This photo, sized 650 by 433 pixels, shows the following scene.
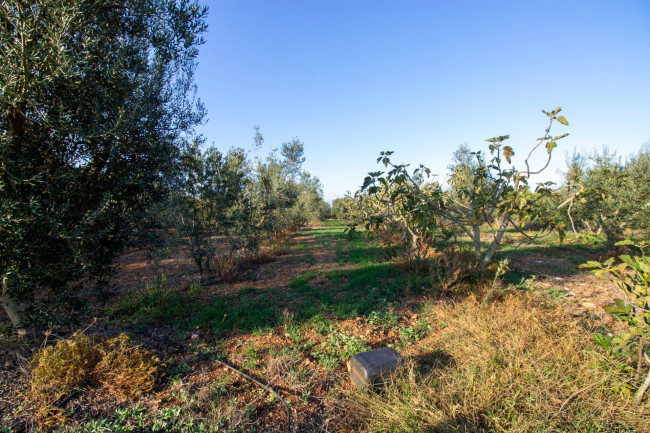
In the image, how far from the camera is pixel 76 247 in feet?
10.2

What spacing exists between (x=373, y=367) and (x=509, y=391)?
4.23 ft

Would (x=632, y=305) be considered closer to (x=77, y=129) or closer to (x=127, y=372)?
(x=127, y=372)

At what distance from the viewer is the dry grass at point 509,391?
A: 7.70 ft

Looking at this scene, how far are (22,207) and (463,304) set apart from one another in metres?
6.01

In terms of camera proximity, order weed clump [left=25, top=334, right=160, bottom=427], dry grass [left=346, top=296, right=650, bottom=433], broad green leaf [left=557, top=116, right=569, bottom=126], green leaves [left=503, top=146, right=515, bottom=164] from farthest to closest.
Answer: green leaves [left=503, top=146, right=515, bottom=164] < broad green leaf [left=557, top=116, right=569, bottom=126] < weed clump [left=25, top=334, right=160, bottom=427] < dry grass [left=346, top=296, right=650, bottom=433]

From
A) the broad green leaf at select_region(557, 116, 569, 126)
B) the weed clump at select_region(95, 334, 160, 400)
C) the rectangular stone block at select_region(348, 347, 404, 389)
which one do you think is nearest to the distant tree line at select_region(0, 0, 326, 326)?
the weed clump at select_region(95, 334, 160, 400)

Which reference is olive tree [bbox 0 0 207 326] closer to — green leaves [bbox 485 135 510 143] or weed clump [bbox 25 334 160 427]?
weed clump [bbox 25 334 160 427]

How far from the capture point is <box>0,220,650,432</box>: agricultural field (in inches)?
97.8

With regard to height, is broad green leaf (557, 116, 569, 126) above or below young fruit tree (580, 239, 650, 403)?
above

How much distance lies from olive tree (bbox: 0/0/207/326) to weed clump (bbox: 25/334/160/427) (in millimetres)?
786

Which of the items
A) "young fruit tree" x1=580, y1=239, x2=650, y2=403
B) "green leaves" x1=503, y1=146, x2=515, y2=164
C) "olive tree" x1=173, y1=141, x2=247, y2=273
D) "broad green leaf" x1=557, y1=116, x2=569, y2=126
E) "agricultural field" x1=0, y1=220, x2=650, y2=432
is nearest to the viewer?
"young fruit tree" x1=580, y1=239, x2=650, y2=403

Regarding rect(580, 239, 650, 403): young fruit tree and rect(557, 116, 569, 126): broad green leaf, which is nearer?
rect(580, 239, 650, 403): young fruit tree

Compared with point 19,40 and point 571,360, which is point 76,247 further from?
point 571,360

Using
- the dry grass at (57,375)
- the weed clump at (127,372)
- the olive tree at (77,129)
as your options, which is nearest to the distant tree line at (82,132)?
the olive tree at (77,129)
